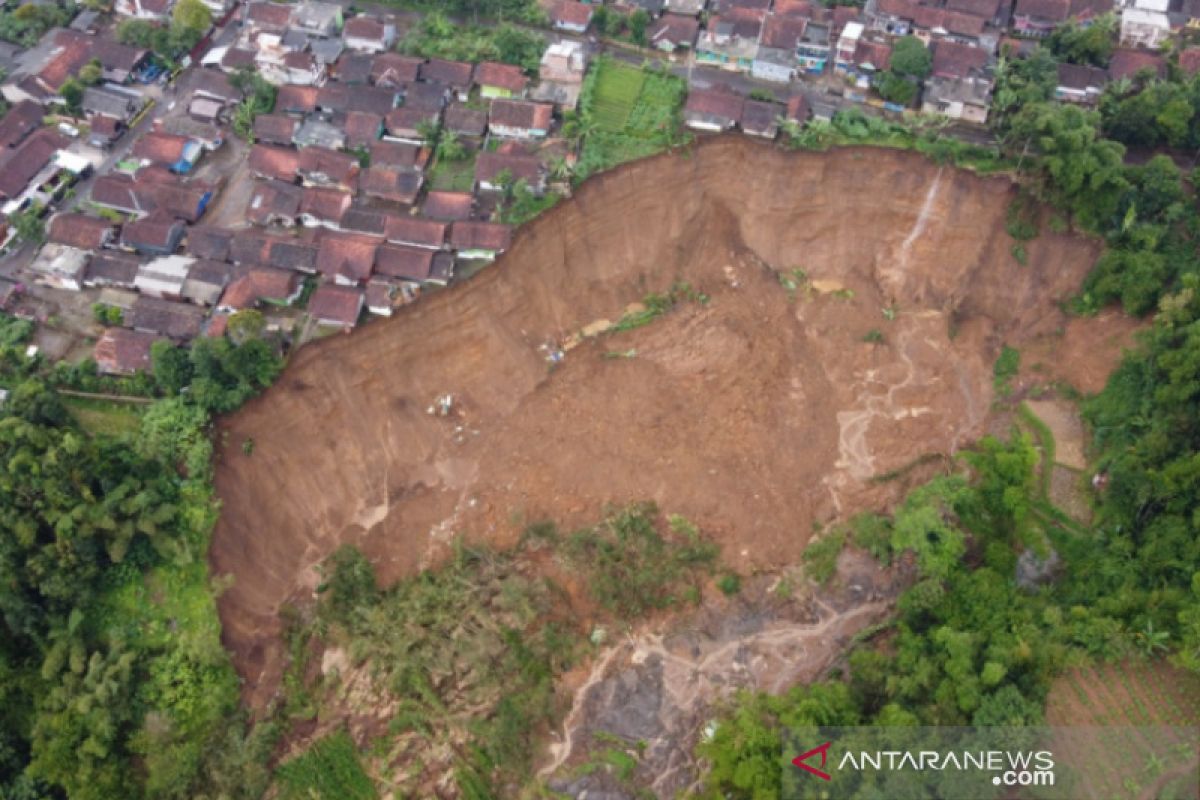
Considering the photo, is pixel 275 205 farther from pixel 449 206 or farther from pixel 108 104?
pixel 108 104

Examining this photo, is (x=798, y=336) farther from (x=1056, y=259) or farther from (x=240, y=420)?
(x=240, y=420)

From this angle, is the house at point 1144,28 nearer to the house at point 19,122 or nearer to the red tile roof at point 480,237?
the red tile roof at point 480,237

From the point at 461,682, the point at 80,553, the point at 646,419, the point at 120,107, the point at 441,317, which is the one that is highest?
the point at 120,107

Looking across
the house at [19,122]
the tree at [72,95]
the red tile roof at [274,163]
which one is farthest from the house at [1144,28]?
the house at [19,122]

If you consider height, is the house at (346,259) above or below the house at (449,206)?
below

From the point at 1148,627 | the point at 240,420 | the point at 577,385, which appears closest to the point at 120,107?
the point at 240,420

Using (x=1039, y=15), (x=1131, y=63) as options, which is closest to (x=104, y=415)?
(x=1039, y=15)

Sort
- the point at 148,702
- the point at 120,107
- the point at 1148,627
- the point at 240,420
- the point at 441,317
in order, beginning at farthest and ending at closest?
1. the point at 120,107
2. the point at 441,317
3. the point at 240,420
4. the point at 148,702
5. the point at 1148,627

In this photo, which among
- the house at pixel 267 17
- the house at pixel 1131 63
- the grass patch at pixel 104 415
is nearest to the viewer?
the grass patch at pixel 104 415
